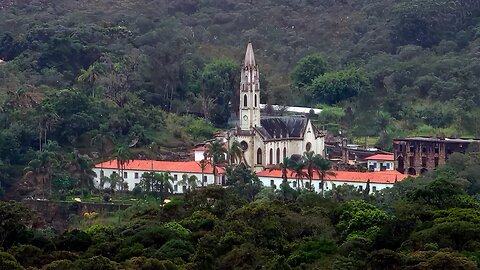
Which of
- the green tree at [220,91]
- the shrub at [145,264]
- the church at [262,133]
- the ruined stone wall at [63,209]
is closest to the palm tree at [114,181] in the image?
the ruined stone wall at [63,209]

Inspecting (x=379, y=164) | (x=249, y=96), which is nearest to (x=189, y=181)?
(x=249, y=96)

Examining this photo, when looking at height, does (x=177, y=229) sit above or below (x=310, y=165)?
below

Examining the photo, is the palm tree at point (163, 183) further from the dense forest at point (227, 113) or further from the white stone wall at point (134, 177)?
the dense forest at point (227, 113)

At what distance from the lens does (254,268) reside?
4762 cm

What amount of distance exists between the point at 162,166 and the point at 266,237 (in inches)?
1131

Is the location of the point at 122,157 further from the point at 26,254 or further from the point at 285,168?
the point at 26,254

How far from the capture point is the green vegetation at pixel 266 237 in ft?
153

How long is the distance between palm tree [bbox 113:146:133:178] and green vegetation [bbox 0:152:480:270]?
1837cm

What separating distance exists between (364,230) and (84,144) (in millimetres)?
33445

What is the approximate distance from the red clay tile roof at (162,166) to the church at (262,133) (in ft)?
7.92

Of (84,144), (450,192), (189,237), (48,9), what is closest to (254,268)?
(189,237)

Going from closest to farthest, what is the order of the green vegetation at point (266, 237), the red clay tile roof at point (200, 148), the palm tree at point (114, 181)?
the green vegetation at point (266, 237) < the palm tree at point (114, 181) < the red clay tile roof at point (200, 148)

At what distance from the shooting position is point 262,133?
8081cm

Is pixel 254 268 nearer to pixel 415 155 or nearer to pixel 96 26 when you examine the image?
pixel 415 155
